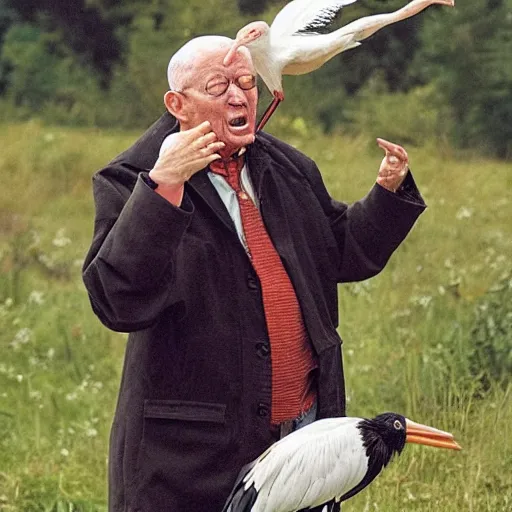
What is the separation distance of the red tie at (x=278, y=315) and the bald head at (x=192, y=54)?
0.23 meters

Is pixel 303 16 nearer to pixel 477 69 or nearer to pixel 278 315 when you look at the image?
pixel 278 315

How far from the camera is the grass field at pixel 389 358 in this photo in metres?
5.48

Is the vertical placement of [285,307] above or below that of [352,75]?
above

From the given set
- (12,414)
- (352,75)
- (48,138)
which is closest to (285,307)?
(12,414)

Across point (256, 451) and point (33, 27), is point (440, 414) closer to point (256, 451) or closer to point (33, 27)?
point (256, 451)

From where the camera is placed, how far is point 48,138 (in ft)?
46.4

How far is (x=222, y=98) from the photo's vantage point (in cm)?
361

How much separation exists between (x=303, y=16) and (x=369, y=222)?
0.59 m

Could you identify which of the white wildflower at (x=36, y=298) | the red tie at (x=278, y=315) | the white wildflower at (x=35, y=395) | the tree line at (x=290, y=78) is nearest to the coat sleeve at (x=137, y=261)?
the red tie at (x=278, y=315)

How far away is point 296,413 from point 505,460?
194 centimetres

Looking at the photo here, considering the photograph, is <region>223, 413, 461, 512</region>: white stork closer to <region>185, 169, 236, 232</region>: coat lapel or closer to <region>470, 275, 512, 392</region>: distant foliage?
<region>185, 169, 236, 232</region>: coat lapel

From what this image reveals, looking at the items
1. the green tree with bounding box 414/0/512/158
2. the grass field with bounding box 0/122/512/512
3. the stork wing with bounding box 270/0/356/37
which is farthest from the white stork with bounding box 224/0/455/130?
the green tree with bounding box 414/0/512/158

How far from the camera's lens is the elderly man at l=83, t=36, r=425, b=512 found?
3627 millimetres

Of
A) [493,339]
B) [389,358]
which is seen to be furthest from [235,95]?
[389,358]
